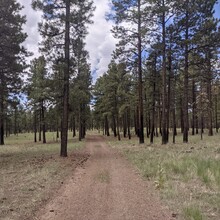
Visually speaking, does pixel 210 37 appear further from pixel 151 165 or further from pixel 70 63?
pixel 151 165

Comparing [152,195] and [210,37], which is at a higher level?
[210,37]

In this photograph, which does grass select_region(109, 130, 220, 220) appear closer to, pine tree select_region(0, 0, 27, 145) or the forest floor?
the forest floor

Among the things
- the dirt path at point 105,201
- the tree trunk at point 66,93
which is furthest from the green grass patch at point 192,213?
the tree trunk at point 66,93

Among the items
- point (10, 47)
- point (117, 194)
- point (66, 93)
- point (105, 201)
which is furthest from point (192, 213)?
point (10, 47)

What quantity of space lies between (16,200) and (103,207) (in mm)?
2289

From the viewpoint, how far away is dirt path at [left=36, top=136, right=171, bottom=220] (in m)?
5.97

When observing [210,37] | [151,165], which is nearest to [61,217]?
[151,165]

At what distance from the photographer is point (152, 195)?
7570mm

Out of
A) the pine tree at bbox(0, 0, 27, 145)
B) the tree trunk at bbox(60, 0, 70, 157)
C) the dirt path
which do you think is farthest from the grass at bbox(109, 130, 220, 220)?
the pine tree at bbox(0, 0, 27, 145)

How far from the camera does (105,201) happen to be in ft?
23.0

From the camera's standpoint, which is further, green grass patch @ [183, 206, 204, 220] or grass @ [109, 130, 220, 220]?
grass @ [109, 130, 220, 220]

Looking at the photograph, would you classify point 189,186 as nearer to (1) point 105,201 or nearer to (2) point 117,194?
(2) point 117,194

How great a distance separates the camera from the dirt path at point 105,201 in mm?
5969

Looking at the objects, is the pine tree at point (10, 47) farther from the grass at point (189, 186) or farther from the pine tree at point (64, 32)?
the grass at point (189, 186)
